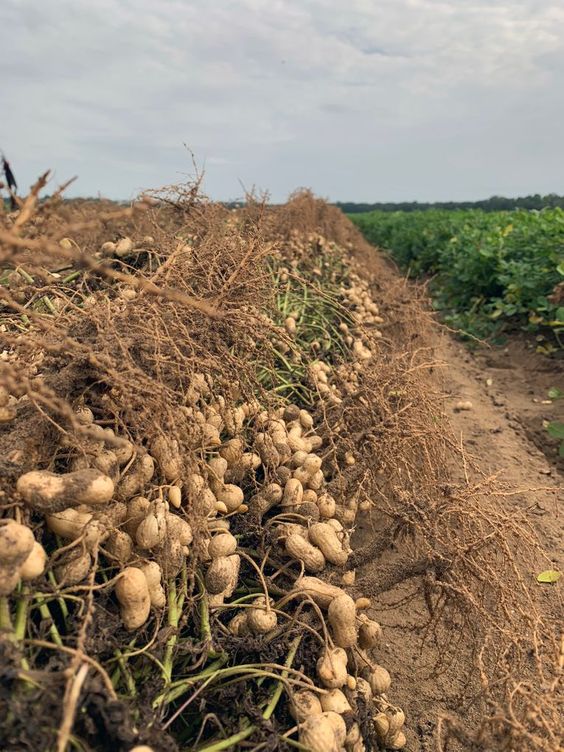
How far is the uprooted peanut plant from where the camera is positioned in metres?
1.15

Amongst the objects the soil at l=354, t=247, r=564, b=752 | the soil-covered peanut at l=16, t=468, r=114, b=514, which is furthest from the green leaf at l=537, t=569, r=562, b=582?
the soil-covered peanut at l=16, t=468, r=114, b=514

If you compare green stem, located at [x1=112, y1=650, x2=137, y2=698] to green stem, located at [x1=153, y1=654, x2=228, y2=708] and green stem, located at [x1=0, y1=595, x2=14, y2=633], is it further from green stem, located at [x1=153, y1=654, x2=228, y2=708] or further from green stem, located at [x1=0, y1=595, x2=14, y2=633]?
green stem, located at [x1=0, y1=595, x2=14, y2=633]

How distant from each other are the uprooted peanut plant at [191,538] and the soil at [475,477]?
0.17m

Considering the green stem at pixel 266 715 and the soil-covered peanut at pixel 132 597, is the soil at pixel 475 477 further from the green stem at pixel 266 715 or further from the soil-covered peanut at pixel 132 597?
the soil-covered peanut at pixel 132 597

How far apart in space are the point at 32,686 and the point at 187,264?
1284mm

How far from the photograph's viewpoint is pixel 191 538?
4.96ft

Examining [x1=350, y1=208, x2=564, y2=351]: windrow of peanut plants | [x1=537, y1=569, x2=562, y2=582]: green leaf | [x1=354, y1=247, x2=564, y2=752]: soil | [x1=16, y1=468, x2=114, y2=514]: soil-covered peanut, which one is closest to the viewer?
[x1=16, y1=468, x2=114, y2=514]: soil-covered peanut

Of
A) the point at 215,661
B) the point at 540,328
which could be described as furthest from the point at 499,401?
the point at 215,661

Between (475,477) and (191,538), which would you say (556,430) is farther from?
(191,538)

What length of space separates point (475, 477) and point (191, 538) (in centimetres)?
214

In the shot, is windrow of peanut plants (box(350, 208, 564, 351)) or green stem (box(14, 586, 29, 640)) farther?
windrow of peanut plants (box(350, 208, 564, 351))

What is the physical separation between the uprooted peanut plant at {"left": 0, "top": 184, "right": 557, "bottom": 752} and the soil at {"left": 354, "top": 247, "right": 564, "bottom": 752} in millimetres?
174

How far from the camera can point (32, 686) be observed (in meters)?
1.04

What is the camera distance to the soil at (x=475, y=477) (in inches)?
77.2
